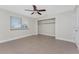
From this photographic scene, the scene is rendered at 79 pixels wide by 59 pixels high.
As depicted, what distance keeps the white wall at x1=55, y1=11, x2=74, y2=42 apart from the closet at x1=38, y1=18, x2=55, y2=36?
1203 millimetres

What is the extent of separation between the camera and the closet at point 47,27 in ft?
28.8

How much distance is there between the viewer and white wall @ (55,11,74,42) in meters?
6.23

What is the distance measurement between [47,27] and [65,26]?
3.21m

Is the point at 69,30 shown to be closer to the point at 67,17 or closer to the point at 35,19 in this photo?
the point at 67,17

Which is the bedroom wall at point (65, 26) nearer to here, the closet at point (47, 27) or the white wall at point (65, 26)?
the white wall at point (65, 26)

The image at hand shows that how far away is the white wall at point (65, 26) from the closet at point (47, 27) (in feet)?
3.95

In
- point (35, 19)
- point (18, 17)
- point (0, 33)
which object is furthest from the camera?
point (35, 19)

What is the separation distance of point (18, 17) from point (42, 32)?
3.98 m

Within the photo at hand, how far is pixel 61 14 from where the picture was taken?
281 inches

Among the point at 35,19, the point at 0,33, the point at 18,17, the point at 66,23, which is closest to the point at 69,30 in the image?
the point at 66,23

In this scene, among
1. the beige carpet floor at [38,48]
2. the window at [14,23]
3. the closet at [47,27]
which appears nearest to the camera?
the beige carpet floor at [38,48]

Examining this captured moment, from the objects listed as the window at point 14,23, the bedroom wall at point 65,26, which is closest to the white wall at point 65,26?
the bedroom wall at point 65,26

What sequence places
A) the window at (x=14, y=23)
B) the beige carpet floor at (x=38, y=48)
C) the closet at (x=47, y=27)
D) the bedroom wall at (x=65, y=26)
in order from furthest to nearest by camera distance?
the closet at (x=47, y=27) → the window at (x=14, y=23) → the bedroom wall at (x=65, y=26) → the beige carpet floor at (x=38, y=48)

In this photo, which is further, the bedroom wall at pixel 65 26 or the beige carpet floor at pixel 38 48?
the bedroom wall at pixel 65 26
